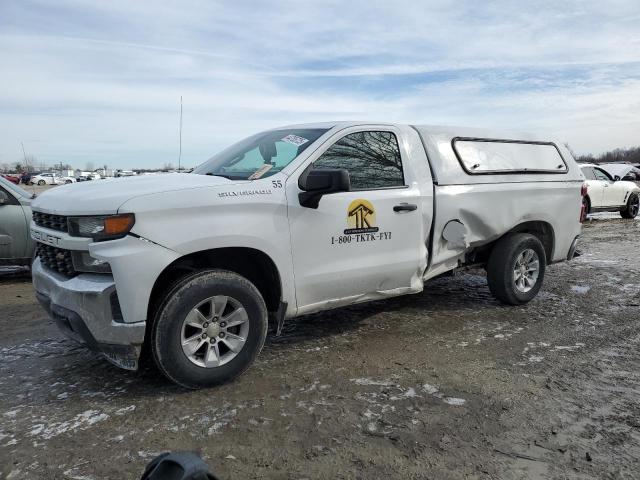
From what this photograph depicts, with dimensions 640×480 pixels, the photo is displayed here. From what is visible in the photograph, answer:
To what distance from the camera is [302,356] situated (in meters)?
4.34

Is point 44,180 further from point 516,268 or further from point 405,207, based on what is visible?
point 405,207

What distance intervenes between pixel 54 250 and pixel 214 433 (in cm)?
180

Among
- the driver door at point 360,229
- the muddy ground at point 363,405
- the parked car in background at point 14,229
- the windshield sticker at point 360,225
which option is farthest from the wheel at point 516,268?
the parked car in background at point 14,229

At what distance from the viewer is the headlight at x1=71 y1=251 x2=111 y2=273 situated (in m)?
3.38

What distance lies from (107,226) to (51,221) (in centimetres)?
77

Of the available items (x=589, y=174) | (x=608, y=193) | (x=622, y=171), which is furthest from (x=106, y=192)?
(x=622, y=171)

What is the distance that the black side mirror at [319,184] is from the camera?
3846 millimetres

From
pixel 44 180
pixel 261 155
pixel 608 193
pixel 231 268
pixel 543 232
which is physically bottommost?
pixel 608 193

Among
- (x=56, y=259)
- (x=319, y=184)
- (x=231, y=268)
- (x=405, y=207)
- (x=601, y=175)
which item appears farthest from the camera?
(x=601, y=175)

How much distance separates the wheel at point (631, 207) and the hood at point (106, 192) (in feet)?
50.7

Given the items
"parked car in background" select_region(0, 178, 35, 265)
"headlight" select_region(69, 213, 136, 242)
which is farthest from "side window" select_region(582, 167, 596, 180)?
"headlight" select_region(69, 213, 136, 242)

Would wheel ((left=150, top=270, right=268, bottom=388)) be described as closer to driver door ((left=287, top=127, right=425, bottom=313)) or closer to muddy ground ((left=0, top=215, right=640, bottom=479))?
muddy ground ((left=0, top=215, right=640, bottom=479))

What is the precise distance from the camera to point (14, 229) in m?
7.04

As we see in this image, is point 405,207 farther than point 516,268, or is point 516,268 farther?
point 516,268
